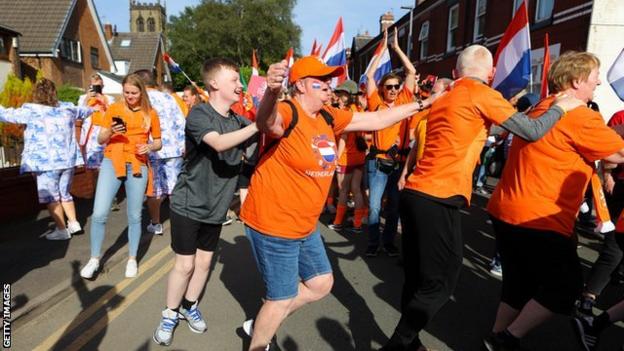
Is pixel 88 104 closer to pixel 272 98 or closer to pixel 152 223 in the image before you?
pixel 152 223

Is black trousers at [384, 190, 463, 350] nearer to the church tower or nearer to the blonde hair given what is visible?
the blonde hair

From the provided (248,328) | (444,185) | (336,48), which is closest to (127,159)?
(248,328)

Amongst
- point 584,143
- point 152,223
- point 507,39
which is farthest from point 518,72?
point 152,223

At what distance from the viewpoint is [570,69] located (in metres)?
2.54

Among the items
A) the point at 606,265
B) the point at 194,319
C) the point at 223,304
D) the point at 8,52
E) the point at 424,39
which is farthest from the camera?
the point at 424,39

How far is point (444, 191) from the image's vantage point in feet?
8.27

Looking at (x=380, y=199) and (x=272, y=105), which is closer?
(x=272, y=105)

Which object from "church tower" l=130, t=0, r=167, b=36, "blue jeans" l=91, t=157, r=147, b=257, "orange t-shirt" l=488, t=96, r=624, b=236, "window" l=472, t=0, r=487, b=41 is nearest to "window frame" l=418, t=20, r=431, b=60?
"window" l=472, t=0, r=487, b=41

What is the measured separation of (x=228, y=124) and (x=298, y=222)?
991mm

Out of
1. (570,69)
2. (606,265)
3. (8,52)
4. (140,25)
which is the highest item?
(140,25)

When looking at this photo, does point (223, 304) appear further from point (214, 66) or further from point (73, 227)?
point (73, 227)

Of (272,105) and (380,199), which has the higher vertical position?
(272,105)

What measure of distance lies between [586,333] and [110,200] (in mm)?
4120

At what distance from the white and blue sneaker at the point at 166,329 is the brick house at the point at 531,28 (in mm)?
11216
